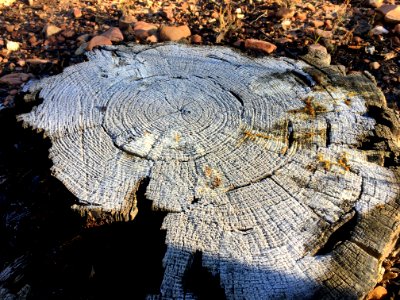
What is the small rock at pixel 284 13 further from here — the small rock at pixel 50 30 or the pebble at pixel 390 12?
the small rock at pixel 50 30

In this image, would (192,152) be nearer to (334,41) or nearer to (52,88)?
(52,88)

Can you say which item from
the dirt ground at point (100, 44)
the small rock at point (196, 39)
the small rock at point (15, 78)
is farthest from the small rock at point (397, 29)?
the small rock at point (15, 78)

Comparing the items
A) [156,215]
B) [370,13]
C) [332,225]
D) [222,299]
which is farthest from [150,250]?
[370,13]

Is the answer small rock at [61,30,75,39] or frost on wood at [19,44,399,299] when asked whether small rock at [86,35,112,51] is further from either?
frost on wood at [19,44,399,299]

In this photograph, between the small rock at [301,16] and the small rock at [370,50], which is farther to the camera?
the small rock at [301,16]

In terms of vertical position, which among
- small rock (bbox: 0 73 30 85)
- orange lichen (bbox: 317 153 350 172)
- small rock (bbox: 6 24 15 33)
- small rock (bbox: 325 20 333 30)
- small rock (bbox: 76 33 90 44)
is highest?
orange lichen (bbox: 317 153 350 172)

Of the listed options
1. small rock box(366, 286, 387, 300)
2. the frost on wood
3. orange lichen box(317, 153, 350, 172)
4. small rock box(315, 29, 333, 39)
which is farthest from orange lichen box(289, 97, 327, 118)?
small rock box(315, 29, 333, 39)
